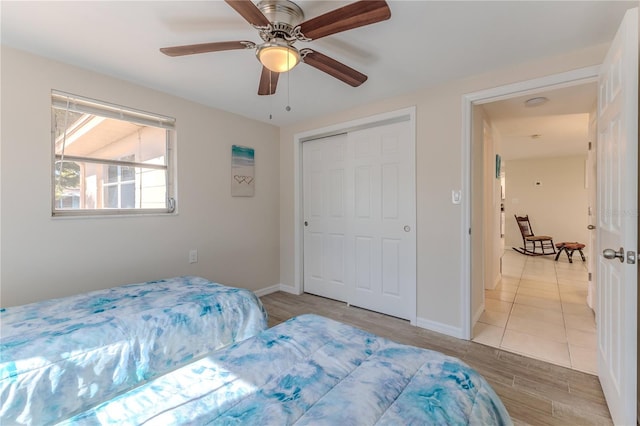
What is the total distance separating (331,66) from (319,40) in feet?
0.82

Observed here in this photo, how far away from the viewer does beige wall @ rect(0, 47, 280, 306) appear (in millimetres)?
1956

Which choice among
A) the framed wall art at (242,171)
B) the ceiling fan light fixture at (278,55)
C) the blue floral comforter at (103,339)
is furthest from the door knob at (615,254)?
the framed wall art at (242,171)

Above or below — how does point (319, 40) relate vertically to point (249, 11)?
above

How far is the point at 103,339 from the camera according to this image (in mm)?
1399

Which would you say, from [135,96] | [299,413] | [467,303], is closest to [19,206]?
[135,96]

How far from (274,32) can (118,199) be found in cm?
205

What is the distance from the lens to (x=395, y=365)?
107cm

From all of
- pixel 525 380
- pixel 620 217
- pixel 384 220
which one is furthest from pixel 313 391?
pixel 384 220

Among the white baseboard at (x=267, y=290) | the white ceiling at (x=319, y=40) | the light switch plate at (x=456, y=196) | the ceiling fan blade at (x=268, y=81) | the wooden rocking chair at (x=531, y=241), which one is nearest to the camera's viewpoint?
the white ceiling at (x=319, y=40)

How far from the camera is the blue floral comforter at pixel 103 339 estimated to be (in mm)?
1166

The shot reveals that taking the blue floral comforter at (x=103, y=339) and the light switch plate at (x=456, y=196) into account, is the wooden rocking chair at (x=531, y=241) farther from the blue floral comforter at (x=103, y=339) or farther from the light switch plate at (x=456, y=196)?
the blue floral comforter at (x=103, y=339)

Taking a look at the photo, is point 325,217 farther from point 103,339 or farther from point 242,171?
point 103,339

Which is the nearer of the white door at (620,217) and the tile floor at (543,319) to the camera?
the white door at (620,217)

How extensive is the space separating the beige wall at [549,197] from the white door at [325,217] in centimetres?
568
